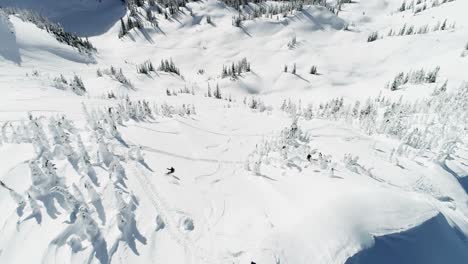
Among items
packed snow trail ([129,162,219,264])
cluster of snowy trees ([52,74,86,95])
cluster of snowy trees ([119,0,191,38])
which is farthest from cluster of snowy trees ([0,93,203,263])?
cluster of snowy trees ([119,0,191,38])

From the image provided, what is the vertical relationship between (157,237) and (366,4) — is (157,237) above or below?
below

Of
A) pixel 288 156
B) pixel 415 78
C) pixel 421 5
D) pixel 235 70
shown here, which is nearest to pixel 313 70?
pixel 235 70

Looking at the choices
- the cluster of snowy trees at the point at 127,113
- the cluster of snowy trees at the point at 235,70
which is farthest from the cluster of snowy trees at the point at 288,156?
the cluster of snowy trees at the point at 235,70

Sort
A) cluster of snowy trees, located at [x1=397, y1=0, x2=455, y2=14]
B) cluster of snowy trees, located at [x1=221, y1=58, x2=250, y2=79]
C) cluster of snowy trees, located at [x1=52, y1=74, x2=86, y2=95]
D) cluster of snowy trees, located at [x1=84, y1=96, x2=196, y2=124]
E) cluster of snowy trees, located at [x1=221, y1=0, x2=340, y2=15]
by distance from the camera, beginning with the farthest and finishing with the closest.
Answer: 1. cluster of snowy trees, located at [x1=221, y1=0, x2=340, y2=15]
2. cluster of snowy trees, located at [x1=397, y1=0, x2=455, y2=14]
3. cluster of snowy trees, located at [x1=221, y1=58, x2=250, y2=79]
4. cluster of snowy trees, located at [x1=52, y1=74, x2=86, y2=95]
5. cluster of snowy trees, located at [x1=84, y1=96, x2=196, y2=124]

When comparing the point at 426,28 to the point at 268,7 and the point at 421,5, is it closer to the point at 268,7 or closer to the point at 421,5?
the point at 421,5

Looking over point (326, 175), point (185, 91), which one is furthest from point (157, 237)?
point (185, 91)

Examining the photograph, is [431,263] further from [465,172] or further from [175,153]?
[175,153]

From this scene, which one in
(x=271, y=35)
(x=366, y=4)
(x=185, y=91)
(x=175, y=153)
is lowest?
(x=175, y=153)

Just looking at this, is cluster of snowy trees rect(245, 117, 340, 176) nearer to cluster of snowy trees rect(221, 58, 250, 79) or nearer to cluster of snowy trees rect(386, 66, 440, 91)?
cluster of snowy trees rect(386, 66, 440, 91)
